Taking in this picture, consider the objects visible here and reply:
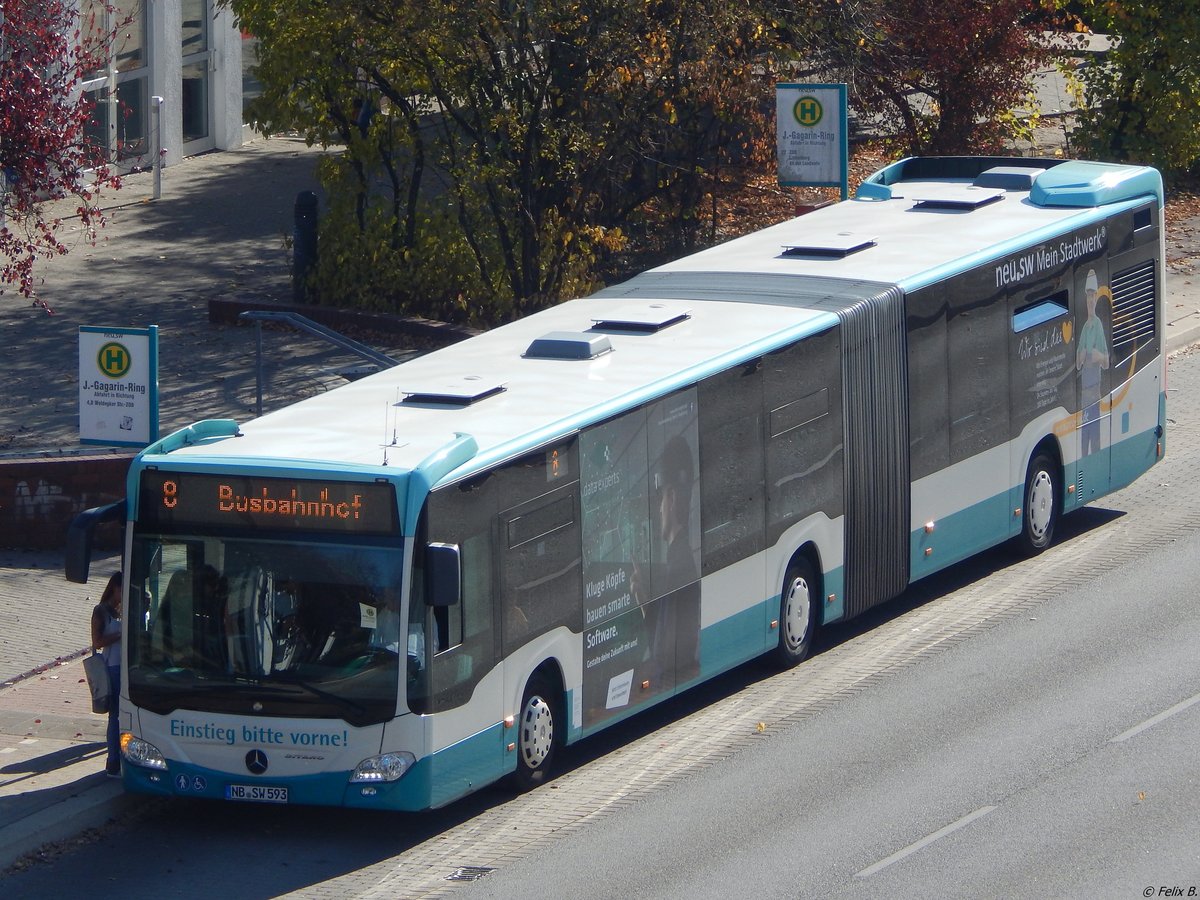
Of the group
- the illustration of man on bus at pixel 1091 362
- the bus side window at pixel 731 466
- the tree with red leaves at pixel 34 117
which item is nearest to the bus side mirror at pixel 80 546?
the tree with red leaves at pixel 34 117

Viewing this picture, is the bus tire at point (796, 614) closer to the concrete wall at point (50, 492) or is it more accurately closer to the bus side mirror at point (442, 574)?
the bus side mirror at point (442, 574)

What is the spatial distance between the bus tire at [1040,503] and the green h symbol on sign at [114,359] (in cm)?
764

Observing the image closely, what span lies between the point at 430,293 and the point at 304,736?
12.7 meters

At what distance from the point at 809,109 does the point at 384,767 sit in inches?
470

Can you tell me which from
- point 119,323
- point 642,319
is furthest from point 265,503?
point 119,323

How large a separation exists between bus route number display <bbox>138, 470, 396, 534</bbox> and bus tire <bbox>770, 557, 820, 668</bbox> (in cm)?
430

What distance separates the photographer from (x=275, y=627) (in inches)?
433

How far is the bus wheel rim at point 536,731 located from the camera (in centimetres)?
1190

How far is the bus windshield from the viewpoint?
10.9 m

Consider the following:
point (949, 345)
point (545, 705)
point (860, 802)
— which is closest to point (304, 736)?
point (545, 705)

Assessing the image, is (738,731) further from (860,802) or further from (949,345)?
(949,345)

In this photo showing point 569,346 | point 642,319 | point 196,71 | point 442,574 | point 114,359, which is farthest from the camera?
point 196,71

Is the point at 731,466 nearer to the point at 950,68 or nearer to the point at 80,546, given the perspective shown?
the point at 80,546

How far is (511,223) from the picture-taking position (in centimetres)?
2291
